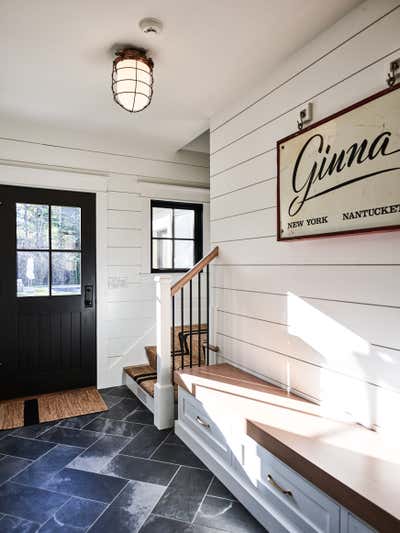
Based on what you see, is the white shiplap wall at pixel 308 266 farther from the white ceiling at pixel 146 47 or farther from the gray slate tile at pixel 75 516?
the gray slate tile at pixel 75 516

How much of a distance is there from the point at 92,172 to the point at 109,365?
2.00m

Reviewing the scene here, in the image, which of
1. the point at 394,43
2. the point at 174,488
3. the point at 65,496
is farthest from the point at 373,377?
the point at 65,496

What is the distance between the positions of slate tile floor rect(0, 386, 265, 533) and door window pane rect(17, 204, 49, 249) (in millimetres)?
1625

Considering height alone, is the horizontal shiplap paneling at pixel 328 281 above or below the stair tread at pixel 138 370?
above

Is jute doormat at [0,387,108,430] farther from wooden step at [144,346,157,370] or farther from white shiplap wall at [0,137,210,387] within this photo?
wooden step at [144,346,157,370]

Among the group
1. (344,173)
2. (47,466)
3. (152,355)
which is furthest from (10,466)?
(344,173)

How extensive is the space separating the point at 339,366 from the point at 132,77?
6.69 ft

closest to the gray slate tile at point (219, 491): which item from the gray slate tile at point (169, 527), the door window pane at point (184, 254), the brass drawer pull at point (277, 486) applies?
the gray slate tile at point (169, 527)

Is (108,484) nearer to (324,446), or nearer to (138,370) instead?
(324,446)

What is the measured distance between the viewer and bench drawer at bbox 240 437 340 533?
1.44 metres

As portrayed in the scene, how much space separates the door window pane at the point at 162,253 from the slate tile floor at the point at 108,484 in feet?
5.87

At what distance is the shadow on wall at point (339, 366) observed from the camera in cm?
174

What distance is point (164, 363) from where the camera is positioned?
9.55ft

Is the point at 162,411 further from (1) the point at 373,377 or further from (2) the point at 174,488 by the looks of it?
(1) the point at 373,377
